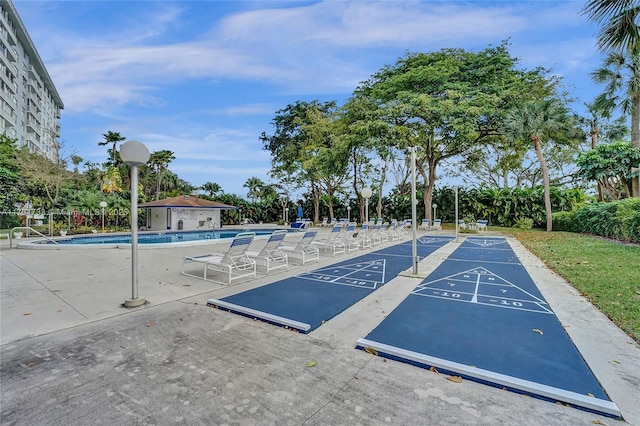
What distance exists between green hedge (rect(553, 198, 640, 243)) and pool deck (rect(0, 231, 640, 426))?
9.44m

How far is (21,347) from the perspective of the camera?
11.2ft

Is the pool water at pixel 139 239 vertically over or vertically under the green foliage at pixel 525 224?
under

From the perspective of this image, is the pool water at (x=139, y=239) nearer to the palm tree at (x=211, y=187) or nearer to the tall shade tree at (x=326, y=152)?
the tall shade tree at (x=326, y=152)

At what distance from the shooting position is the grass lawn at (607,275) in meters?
4.42

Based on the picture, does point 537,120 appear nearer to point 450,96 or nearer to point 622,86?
point 450,96

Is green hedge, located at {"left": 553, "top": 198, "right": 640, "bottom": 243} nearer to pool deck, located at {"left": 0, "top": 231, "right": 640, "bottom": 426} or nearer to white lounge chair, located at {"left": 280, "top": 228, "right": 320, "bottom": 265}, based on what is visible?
pool deck, located at {"left": 0, "top": 231, "right": 640, "bottom": 426}

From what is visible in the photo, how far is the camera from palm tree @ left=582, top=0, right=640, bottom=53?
642 cm

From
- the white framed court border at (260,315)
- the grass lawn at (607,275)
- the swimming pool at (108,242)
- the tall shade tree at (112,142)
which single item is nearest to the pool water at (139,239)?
the swimming pool at (108,242)

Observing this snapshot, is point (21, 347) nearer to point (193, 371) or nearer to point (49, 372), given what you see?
point (49, 372)

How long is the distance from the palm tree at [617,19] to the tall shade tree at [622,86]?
15.0 m

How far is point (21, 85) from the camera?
40.9 metres

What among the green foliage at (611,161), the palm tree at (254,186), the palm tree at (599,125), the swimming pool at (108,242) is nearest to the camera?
the swimming pool at (108,242)

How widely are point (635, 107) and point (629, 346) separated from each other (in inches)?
874

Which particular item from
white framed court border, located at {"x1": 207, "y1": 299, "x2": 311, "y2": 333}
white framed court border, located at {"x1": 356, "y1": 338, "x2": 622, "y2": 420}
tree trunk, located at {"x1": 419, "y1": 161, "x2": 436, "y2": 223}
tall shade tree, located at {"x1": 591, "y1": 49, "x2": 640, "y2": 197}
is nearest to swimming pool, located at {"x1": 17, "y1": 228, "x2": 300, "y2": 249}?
white framed court border, located at {"x1": 207, "y1": 299, "x2": 311, "y2": 333}
